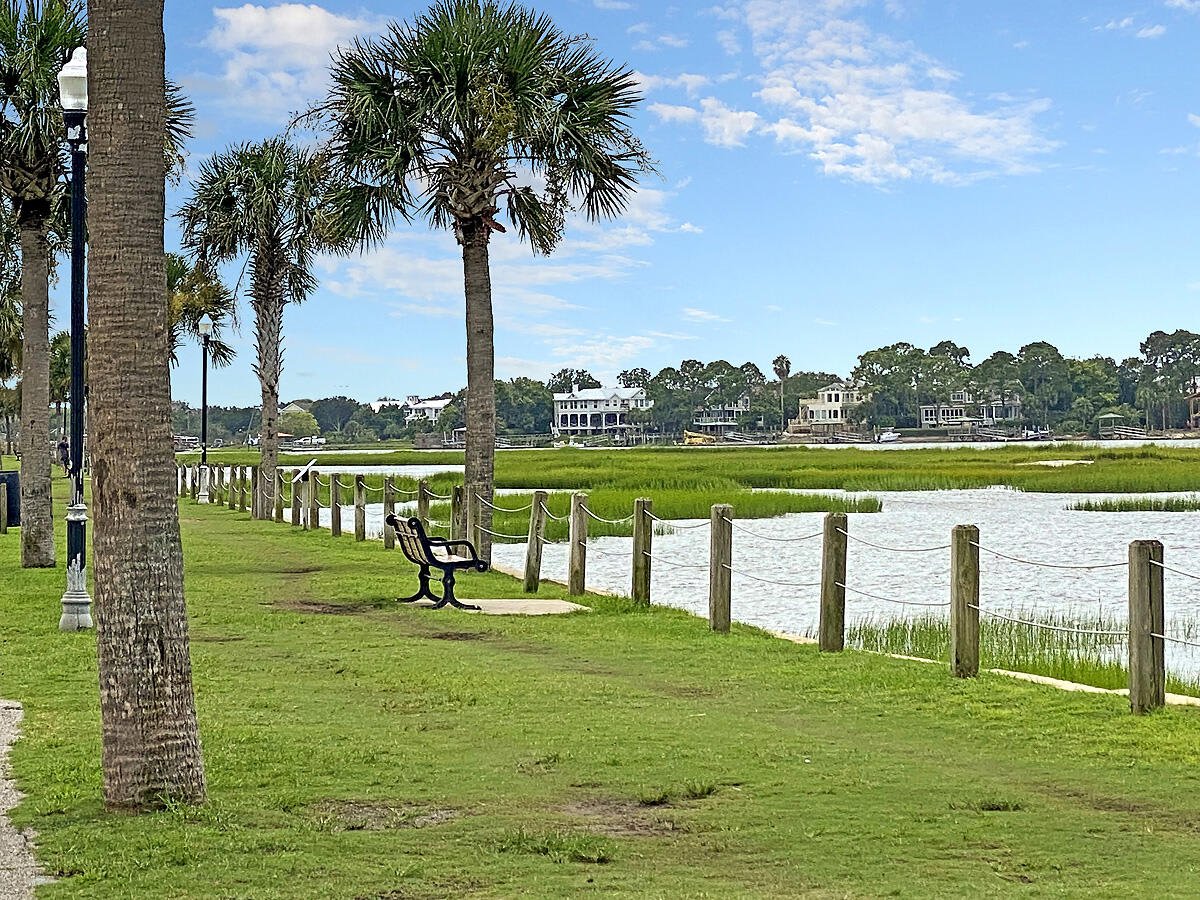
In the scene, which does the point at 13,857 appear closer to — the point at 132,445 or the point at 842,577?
the point at 132,445

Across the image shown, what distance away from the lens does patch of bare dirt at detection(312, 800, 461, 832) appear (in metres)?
6.78

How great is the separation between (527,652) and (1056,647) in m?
5.81

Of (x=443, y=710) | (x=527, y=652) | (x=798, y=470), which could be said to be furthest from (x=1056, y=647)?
(x=798, y=470)

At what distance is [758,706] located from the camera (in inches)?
411

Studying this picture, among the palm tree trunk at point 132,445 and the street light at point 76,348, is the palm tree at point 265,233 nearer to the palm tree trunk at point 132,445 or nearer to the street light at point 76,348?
the street light at point 76,348

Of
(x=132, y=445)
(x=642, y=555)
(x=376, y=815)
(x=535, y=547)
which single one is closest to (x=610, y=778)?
(x=376, y=815)

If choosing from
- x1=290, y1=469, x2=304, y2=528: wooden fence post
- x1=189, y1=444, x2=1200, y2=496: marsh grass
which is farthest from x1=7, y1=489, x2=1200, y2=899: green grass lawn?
x1=189, y1=444, x2=1200, y2=496: marsh grass

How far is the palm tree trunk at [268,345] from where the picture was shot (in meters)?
36.4

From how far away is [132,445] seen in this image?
6746 millimetres

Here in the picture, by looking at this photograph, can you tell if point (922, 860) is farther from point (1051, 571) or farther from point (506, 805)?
point (1051, 571)

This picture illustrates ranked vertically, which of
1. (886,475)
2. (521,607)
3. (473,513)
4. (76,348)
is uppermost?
(76,348)

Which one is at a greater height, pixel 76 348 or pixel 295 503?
pixel 76 348

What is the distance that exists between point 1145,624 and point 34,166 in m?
14.9

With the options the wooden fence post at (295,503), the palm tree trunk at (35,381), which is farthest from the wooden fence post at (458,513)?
the wooden fence post at (295,503)
